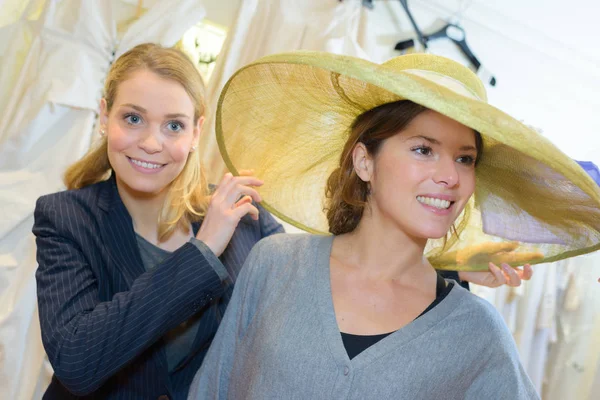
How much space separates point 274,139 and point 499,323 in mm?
672

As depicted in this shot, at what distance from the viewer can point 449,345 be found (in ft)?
3.65

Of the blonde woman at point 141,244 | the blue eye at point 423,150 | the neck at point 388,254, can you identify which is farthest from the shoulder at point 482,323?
the blonde woman at point 141,244

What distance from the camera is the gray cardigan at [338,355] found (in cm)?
108

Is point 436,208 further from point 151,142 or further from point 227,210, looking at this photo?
point 151,142

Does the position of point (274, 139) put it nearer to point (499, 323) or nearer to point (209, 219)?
point (209, 219)

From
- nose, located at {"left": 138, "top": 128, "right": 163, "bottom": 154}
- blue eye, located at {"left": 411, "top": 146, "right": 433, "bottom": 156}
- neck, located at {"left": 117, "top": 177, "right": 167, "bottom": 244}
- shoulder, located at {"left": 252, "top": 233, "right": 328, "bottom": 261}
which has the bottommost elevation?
neck, located at {"left": 117, "top": 177, "right": 167, "bottom": 244}

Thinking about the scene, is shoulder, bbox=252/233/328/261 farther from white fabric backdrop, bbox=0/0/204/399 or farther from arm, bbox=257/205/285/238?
white fabric backdrop, bbox=0/0/204/399

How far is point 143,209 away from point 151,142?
24cm

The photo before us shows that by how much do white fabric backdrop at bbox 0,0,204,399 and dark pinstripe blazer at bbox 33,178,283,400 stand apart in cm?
86

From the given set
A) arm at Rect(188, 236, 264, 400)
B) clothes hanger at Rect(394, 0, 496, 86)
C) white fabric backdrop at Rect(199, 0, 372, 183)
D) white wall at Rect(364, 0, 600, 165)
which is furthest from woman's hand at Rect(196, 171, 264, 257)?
clothes hanger at Rect(394, 0, 496, 86)

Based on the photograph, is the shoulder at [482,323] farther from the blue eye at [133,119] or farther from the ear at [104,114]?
the ear at [104,114]

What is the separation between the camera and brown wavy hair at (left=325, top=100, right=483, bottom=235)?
1.22 meters

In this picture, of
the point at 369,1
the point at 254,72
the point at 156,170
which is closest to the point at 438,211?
the point at 254,72

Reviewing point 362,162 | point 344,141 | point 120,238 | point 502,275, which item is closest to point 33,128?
point 120,238
